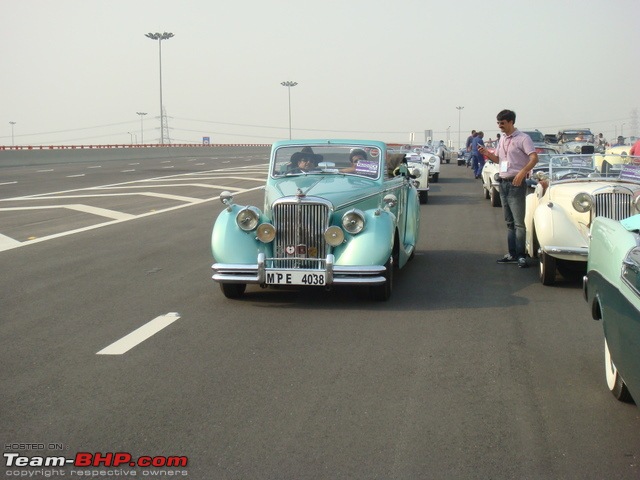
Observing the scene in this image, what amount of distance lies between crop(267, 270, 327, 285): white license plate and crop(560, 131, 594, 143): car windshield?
137ft

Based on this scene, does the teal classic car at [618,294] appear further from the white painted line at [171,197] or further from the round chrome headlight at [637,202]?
the white painted line at [171,197]

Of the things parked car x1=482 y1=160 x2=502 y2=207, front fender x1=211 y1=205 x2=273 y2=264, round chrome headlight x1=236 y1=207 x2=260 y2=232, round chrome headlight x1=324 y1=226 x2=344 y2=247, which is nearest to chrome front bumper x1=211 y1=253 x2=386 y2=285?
front fender x1=211 y1=205 x2=273 y2=264

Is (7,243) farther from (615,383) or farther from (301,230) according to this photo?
(615,383)

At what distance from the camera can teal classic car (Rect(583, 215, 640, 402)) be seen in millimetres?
4410

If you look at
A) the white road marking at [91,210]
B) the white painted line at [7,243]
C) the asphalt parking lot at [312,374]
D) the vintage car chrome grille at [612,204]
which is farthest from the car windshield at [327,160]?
the white road marking at [91,210]

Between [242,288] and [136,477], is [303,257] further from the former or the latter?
[136,477]

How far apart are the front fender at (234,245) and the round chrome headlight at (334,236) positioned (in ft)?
2.15

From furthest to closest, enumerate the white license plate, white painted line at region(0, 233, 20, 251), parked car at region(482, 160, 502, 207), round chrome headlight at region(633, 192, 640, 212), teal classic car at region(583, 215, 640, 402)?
parked car at region(482, 160, 502, 207) → white painted line at region(0, 233, 20, 251) → round chrome headlight at region(633, 192, 640, 212) → the white license plate → teal classic car at region(583, 215, 640, 402)

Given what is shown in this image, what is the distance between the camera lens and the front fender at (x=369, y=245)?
28.3ft

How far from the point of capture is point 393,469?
14.4 ft

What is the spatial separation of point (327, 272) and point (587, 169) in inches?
214

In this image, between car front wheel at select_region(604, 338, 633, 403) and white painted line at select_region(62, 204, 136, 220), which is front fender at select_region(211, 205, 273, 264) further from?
white painted line at select_region(62, 204, 136, 220)

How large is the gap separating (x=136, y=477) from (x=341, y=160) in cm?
676

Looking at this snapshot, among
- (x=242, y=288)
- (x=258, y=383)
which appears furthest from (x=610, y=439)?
(x=242, y=288)
